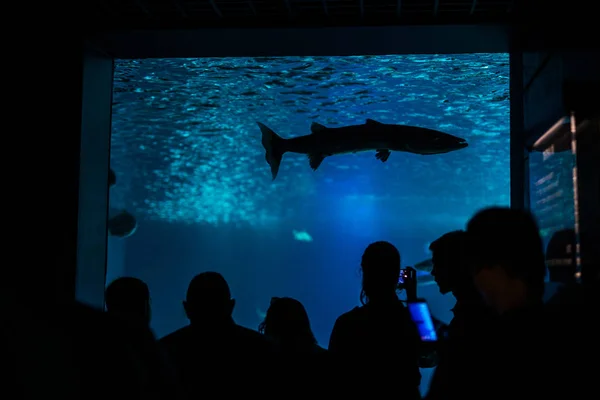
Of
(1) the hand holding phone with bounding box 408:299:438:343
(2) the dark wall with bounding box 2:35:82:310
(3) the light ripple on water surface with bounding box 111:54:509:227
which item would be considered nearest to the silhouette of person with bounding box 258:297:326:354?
(1) the hand holding phone with bounding box 408:299:438:343

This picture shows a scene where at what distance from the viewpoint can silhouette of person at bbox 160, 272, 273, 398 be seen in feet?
10.0

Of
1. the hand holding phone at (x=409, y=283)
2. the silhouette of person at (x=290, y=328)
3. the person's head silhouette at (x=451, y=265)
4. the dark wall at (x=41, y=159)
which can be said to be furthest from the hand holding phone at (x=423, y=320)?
the dark wall at (x=41, y=159)

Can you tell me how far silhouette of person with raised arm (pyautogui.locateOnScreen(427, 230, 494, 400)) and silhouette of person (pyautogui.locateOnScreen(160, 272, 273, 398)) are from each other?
1.03 m

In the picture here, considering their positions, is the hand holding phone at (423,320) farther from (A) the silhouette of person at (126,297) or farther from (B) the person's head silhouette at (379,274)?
(A) the silhouette of person at (126,297)

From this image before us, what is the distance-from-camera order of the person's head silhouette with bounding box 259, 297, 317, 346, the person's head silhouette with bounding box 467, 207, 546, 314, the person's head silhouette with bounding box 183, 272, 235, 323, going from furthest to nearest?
the person's head silhouette with bounding box 259, 297, 317, 346
the person's head silhouette with bounding box 183, 272, 235, 323
the person's head silhouette with bounding box 467, 207, 546, 314

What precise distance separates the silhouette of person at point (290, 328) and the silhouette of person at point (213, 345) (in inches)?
8.0

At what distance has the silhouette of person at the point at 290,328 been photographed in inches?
133

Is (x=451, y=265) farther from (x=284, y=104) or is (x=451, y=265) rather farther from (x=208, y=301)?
(x=284, y=104)

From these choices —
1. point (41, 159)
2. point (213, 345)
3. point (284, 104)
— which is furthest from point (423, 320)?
point (284, 104)

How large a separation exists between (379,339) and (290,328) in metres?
0.60

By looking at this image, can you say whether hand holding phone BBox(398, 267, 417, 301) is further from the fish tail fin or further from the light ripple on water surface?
the light ripple on water surface

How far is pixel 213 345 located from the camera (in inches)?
127

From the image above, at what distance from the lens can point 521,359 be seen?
175 centimetres

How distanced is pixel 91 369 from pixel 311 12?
15.8 feet
